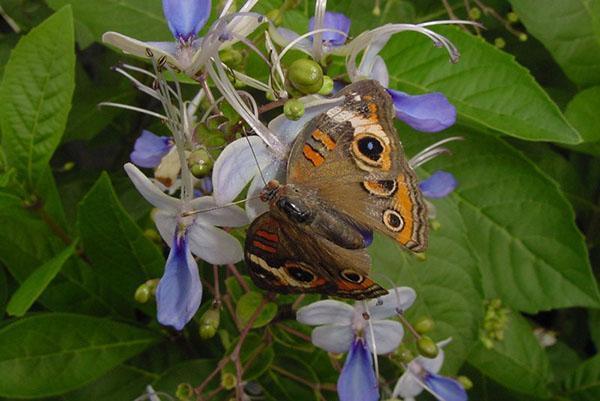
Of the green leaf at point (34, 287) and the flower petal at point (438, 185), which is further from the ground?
the flower petal at point (438, 185)

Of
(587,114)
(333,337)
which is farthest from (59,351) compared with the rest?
(587,114)

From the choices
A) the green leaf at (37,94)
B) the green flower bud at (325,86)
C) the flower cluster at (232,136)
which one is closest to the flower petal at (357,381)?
the flower cluster at (232,136)

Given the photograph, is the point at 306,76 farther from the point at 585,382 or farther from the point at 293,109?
the point at 585,382

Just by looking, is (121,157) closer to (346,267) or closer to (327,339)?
(327,339)

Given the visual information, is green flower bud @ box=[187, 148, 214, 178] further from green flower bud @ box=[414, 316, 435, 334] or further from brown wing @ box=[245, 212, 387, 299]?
green flower bud @ box=[414, 316, 435, 334]

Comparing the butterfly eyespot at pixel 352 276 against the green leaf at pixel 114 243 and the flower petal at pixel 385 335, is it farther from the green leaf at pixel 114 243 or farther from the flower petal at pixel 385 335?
the green leaf at pixel 114 243

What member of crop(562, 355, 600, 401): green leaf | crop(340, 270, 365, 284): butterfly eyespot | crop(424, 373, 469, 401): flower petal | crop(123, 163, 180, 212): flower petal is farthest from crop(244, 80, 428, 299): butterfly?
crop(562, 355, 600, 401): green leaf
